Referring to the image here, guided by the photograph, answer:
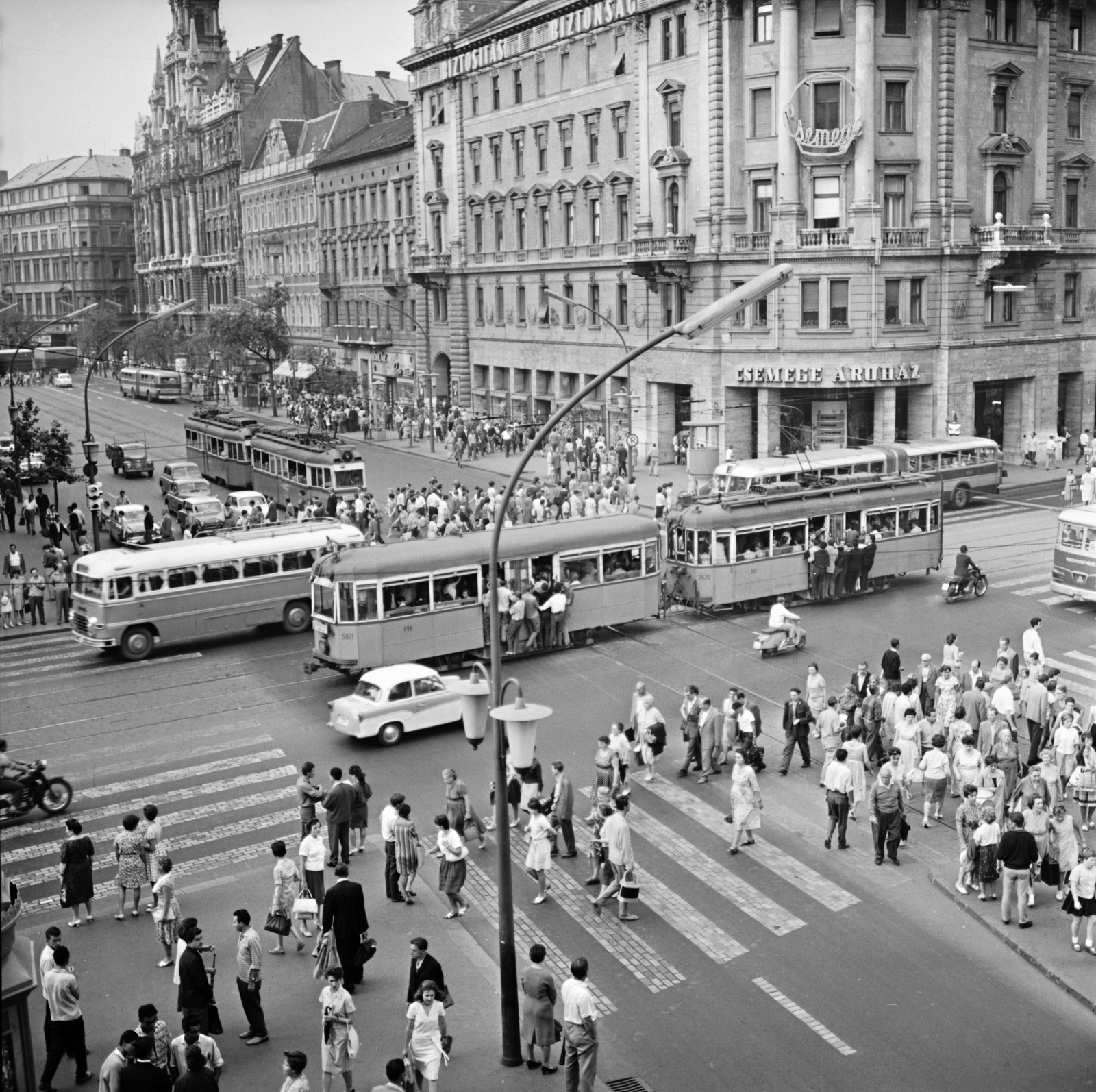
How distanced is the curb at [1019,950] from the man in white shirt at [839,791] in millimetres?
1398

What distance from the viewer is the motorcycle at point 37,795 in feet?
68.8

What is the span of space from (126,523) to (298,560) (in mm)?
16289

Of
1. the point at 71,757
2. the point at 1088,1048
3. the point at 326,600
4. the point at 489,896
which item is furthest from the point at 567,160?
the point at 1088,1048

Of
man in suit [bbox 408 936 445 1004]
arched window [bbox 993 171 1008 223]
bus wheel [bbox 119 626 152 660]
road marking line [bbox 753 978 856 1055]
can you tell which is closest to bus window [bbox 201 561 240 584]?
bus wheel [bbox 119 626 152 660]

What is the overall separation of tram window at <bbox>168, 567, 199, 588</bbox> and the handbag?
16.6 metres

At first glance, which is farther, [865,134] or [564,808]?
[865,134]

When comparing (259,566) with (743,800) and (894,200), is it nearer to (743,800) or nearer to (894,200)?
(743,800)

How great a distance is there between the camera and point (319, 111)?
116m

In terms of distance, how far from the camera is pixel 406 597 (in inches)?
1136

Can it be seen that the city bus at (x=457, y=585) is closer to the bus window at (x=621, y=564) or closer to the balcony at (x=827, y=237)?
the bus window at (x=621, y=564)

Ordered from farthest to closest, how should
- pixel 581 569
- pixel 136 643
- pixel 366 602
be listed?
pixel 136 643, pixel 581 569, pixel 366 602

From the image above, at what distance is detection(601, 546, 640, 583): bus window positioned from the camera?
104 feet

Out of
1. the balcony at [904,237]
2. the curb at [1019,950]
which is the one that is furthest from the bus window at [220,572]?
the balcony at [904,237]

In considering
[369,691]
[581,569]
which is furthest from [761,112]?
[369,691]
